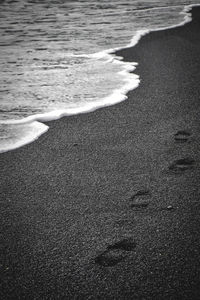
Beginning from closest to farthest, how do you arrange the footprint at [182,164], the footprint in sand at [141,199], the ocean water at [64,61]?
1. the footprint in sand at [141,199]
2. the footprint at [182,164]
3. the ocean water at [64,61]

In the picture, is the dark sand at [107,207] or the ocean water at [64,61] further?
the ocean water at [64,61]

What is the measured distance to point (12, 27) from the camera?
8.34m

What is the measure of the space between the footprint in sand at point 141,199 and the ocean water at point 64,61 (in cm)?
125

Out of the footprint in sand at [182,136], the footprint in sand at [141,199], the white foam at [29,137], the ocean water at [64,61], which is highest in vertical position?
the ocean water at [64,61]

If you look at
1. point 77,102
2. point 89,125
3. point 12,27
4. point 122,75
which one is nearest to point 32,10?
point 12,27

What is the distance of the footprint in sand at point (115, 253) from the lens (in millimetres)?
1527

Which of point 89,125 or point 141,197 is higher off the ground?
point 89,125

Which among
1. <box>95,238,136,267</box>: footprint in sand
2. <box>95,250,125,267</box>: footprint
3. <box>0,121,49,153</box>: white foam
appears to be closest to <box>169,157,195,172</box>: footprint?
<box>95,238,136,267</box>: footprint in sand

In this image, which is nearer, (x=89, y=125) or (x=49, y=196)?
(x=49, y=196)

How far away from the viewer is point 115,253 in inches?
62.1

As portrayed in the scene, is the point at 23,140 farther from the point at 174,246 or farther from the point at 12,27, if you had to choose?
the point at 12,27

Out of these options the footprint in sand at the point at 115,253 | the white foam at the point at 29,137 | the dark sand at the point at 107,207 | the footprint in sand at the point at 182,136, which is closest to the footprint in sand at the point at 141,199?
the dark sand at the point at 107,207

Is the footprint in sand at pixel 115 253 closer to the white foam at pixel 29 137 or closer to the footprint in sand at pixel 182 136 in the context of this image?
the footprint in sand at pixel 182 136

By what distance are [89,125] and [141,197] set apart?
1.17m
